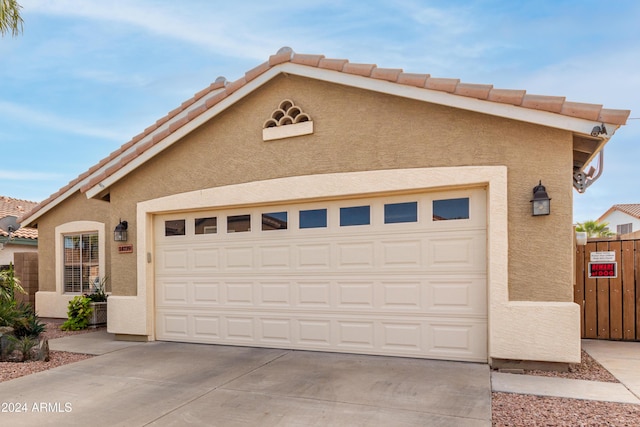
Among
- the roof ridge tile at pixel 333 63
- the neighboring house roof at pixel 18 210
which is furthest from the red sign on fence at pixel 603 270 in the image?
the neighboring house roof at pixel 18 210

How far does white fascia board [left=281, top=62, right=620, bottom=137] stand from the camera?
5.65 meters

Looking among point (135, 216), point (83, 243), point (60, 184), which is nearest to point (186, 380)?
point (135, 216)

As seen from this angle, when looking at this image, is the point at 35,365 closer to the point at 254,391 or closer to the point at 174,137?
the point at 254,391

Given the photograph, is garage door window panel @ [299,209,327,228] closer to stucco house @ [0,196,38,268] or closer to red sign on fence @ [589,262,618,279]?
red sign on fence @ [589,262,618,279]

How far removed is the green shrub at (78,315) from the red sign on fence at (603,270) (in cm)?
1199

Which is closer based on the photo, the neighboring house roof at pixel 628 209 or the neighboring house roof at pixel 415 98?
the neighboring house roof at pixel 415 98

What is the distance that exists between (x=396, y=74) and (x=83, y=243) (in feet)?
35.7

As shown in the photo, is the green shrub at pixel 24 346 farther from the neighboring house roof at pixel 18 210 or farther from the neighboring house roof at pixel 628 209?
the neighboring house roof at pixel 628 209

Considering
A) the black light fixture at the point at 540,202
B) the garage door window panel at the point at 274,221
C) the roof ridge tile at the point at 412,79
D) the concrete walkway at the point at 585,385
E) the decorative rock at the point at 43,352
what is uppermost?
the roof ridge tile at the point at 412,79

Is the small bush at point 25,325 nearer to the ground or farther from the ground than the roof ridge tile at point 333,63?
nearer to the ground

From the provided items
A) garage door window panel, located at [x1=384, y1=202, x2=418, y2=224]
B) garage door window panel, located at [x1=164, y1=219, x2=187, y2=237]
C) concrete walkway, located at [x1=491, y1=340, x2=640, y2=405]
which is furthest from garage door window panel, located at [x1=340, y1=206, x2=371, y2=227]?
garage door window panel, located at [x1=164, y1=219, x2=187, y2=237]

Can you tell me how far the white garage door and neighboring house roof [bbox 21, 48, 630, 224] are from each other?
1.33 metres

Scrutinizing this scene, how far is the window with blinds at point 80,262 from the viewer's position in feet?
40.5

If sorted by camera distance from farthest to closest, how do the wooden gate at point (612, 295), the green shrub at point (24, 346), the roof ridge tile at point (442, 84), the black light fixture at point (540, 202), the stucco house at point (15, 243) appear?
the stucco house at point (15, 243), the wooden gate at point (612, 295), the green shrub at point (24, 346), the roof ridge tile at point (442, 84), the black light fixture at point (540, 202)
